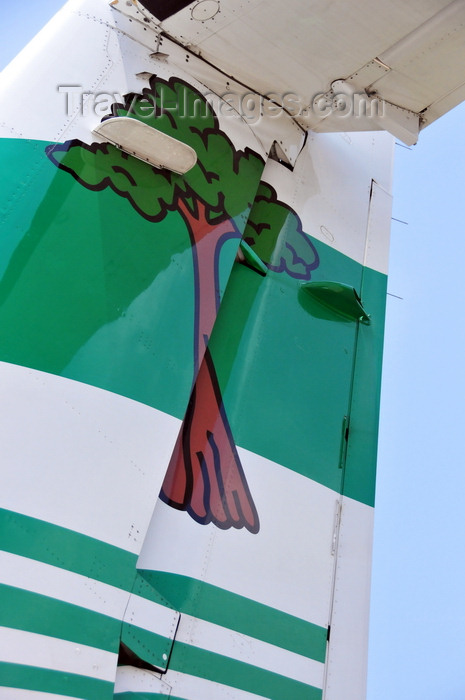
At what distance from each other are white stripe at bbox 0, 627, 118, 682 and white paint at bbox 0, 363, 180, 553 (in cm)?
38

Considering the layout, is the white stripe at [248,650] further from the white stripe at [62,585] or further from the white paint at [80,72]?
the white paint at [80,72]

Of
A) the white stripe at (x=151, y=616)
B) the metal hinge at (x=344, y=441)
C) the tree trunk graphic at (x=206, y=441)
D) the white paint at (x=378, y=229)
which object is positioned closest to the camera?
the white stripe at (x=151, y=616)

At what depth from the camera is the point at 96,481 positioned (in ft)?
10.4

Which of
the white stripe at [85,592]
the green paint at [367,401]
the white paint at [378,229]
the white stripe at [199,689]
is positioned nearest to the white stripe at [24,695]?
the white stripe at [85,592]

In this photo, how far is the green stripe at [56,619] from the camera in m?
2.80

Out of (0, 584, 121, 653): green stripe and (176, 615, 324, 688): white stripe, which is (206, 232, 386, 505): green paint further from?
(0, 584, 121, 653): green stripe

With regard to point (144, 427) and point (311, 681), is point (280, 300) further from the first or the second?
point (311, 681)

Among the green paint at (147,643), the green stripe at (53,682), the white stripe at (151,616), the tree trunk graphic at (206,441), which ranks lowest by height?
the green stripe at (53,682)

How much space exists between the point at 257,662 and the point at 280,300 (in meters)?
1.72

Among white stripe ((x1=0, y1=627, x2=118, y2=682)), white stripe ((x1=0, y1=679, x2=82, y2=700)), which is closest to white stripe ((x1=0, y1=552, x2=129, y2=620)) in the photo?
white stripe ((x1=0, y1=627, x2=118, y2=682))

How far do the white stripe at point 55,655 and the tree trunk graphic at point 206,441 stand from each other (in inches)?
28.3

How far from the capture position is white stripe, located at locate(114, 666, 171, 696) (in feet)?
10.0

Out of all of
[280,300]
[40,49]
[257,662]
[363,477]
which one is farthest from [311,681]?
[40,49]

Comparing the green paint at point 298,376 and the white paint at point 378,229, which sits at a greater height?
the white paint at point 378,229
